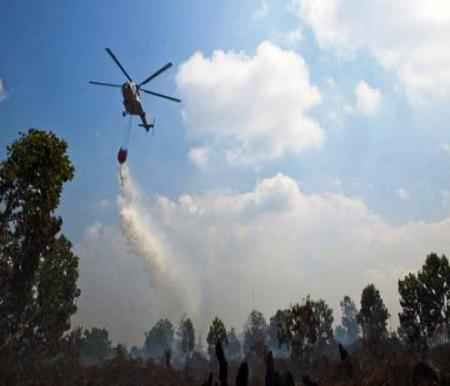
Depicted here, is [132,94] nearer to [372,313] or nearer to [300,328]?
[300,328]

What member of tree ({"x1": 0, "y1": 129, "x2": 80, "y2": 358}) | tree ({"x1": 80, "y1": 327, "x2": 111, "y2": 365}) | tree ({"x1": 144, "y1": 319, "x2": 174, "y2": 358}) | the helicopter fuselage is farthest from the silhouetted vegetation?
tree ({"x1": 144, "y1": 319, "x2": 174, "y2": 358})

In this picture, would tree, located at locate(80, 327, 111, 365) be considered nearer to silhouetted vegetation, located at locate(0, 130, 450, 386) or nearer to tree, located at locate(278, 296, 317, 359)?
silhouetted vegetation, located at locate(0, 130, 450, 386)

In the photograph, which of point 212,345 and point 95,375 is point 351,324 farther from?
point 95,375

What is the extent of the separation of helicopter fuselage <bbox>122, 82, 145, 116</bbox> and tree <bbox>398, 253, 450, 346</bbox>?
A: 1191 inches

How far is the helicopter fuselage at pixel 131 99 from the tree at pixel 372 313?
38.8 m

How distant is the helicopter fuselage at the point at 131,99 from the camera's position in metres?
35.5

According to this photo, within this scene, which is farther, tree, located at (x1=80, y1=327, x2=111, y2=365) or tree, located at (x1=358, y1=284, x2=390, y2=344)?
tree, located at (x1=80, y1=327, x2=111, y2=365)

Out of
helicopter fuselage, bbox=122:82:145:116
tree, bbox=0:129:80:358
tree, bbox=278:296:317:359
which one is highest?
helicopter fuselage, bbox=122:82:145:116

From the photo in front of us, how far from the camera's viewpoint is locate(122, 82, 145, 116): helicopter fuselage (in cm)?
3553

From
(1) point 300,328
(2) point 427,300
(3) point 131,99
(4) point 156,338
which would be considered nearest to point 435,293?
(2) point 427,300

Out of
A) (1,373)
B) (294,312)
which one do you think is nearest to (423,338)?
(294,312)

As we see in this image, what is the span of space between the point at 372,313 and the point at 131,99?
42.4m

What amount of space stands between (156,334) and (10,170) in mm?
144651

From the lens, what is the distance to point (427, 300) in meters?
40.4
